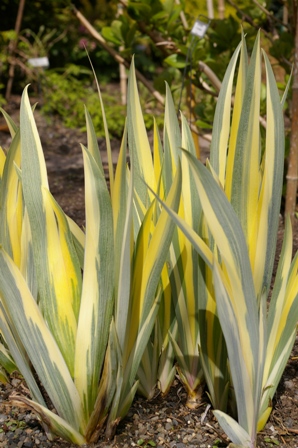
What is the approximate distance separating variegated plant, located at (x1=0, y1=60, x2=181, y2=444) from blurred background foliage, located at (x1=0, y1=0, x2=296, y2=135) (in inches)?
27.9

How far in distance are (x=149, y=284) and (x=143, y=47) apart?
6.08 metres

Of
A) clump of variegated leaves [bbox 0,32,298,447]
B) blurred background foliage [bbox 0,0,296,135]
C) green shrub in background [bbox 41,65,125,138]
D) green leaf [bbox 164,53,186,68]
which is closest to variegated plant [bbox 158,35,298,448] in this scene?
clump of variegated leaves [bbox 0,32,298,447]

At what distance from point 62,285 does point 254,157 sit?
43 centimetres

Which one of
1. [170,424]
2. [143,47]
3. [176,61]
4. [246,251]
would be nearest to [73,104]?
[143,47]

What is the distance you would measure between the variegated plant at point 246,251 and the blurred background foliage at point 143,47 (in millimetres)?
625

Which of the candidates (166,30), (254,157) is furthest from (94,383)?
(166,30)

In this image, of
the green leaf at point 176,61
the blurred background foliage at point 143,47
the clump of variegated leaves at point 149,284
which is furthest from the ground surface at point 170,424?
the green leaf at point 176,61

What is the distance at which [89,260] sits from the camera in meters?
1.07

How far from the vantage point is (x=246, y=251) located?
3.20 ft

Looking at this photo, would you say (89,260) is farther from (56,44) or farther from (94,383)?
(56,44)

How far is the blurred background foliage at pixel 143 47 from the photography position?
253 cm

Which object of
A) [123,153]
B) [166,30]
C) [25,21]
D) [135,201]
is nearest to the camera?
[123,153]

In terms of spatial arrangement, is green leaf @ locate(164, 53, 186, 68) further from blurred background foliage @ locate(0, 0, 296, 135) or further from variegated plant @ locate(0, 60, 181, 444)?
variegated plant @ locate(0, 60, 181, 444)

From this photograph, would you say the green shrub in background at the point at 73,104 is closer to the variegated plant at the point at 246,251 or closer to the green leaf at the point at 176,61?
the green leaf at the point at 176,61
